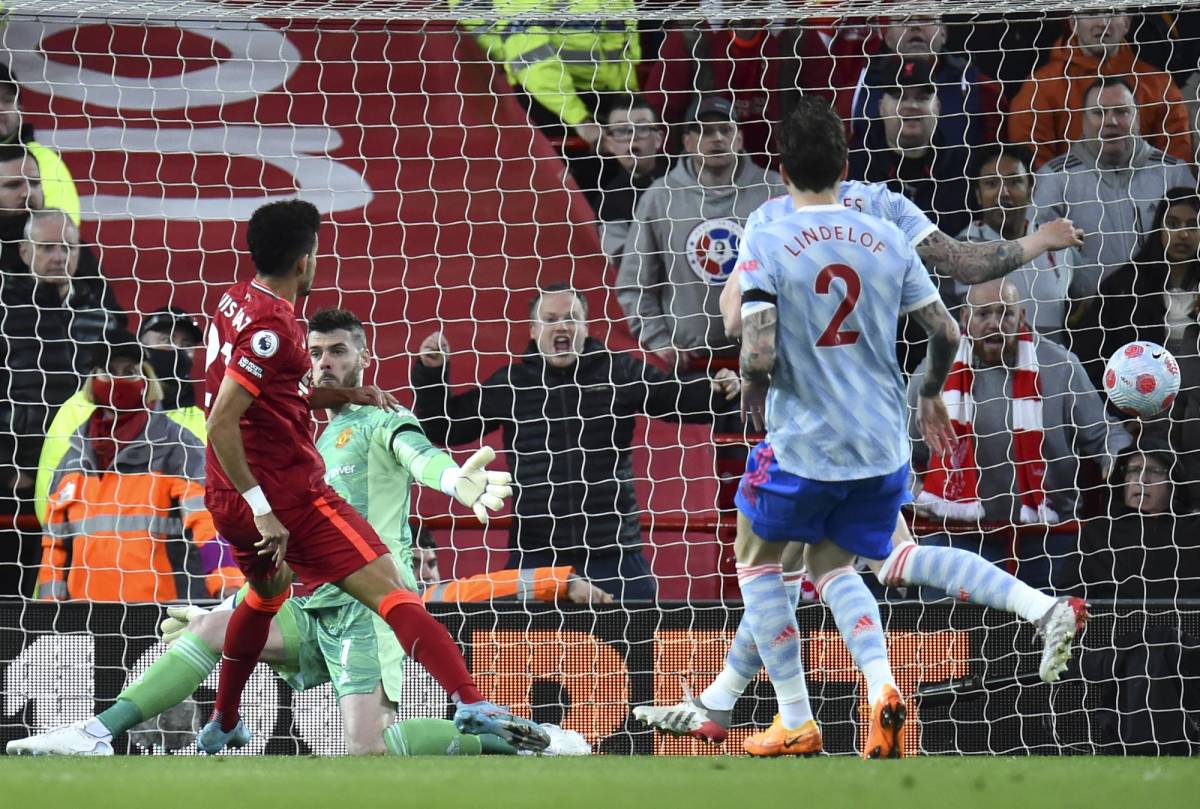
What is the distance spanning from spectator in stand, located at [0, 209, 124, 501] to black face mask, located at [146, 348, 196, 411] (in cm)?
30

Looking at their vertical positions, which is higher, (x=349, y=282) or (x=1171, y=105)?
(x=1171, y=105)

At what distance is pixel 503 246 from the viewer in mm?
9141

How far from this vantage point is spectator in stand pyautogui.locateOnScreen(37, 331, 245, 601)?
748 centimetres

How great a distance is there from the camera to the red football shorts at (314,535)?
17.2 ft

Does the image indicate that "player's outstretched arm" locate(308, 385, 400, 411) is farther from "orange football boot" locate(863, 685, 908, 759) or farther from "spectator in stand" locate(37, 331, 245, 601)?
"orange football boot" locate(863, 685, 908, 759)

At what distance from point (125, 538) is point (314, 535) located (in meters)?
2.54

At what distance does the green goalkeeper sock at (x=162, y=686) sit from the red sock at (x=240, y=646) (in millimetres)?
135

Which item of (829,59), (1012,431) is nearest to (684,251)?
(829,59)

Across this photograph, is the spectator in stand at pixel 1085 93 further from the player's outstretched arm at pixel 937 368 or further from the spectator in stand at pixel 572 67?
the player's outstretched arm at pixel 937 368

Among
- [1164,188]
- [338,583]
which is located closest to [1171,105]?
[1164,188]

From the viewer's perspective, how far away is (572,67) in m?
9.02

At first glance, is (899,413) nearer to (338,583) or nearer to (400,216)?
(338,583)

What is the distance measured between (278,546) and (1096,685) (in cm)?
334

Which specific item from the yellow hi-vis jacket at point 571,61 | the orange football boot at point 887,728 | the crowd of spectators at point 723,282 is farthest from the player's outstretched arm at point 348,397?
the yellow hi-vis jacket at point 571,61
